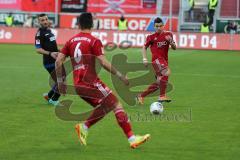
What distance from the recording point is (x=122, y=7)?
47.5 m

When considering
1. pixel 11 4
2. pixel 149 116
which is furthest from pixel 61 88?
pixel 11 4

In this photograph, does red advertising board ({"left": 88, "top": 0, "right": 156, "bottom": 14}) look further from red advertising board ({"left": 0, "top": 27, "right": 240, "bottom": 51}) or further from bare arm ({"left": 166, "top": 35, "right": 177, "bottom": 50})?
bare arm ({"left": 166, "top": 35, "right": 177, "bottom": 50})

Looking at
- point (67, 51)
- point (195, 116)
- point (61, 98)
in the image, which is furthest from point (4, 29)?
point (67, 51)

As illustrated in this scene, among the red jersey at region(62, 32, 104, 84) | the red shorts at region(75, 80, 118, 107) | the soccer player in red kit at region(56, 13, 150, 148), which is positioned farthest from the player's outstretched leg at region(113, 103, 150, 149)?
the red jersey at region(62, 32, 104, 84)

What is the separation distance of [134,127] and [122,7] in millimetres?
34809

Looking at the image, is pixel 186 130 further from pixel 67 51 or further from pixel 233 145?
pixel 67 51

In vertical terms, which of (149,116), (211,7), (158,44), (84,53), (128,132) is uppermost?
(211,7)

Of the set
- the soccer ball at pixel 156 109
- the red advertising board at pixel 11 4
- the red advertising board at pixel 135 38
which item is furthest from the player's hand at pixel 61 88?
the red advertising board at pixel 11 4

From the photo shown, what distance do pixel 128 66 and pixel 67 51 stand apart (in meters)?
15.9

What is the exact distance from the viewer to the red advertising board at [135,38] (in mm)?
37406

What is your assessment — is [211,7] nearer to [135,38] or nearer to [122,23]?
[122,23]

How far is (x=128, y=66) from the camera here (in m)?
27.0

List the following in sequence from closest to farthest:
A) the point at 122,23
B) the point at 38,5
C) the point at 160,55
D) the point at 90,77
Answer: the point at 90,77, the point at 160,55, the point at 122,23, the point at 38,5

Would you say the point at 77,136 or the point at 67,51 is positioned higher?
the point at 67,51
